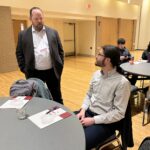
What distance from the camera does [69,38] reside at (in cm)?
983

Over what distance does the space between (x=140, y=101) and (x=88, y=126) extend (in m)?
2.14

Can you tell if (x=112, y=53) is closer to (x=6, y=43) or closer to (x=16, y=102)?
(x=16, y=102)

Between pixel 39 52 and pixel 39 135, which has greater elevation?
pixel 39 52

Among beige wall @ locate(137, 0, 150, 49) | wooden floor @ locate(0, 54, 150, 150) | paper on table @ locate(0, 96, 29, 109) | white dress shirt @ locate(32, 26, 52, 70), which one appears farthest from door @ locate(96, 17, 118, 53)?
paper on table @ locate(0, 96, 29, 109)

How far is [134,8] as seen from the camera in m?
11.1

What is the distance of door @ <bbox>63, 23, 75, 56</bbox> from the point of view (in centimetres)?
955

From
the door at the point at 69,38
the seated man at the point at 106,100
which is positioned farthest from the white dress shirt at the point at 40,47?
the door at the point at 69,38

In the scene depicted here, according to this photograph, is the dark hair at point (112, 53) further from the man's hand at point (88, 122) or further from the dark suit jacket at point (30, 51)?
the dark suit jacket at point (30, 51)

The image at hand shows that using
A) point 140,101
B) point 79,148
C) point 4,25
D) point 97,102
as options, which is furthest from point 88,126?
point 4,25

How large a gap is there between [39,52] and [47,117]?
4.30 ft

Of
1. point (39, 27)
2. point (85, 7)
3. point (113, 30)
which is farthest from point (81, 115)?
point (113, 30)

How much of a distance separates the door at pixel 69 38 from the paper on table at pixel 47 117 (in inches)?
336

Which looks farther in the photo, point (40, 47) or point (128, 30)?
point (128, 30)

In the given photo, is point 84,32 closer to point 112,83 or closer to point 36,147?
point 112,83
